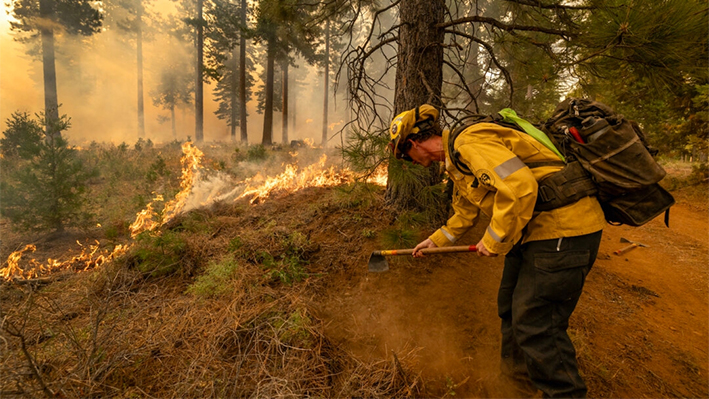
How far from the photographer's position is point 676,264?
4.89m

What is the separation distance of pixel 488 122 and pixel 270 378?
2.72m

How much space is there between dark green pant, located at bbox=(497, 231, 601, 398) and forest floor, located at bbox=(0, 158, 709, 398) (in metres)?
0.61

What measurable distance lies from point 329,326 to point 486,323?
5.71 feet

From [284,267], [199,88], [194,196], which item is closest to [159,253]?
[284,267]

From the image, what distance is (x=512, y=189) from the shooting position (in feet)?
5.82

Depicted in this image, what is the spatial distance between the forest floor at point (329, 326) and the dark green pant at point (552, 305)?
1.99 ft

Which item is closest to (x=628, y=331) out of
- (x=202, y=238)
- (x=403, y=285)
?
(x=403, y=285)

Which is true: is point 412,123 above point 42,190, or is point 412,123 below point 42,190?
above

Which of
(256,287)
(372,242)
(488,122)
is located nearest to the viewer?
(488,122)

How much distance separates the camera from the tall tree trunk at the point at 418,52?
12.6ft

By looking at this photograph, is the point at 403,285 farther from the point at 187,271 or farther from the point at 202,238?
the point at 202,238

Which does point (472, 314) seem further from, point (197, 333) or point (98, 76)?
point (98, 76)

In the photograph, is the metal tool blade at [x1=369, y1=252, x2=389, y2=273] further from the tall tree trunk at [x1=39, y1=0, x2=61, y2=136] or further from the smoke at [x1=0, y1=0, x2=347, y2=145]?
the smoke at [x1=0, y1=0, x2=347, y2=145]

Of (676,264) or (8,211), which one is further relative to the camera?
(8,211)
